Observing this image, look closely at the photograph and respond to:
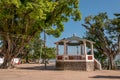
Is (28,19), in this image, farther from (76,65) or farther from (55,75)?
(55,75)

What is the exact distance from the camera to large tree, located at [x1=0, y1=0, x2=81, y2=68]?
1234 inches

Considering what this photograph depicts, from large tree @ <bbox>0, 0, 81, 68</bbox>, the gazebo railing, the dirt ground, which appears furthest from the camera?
the gazebo railing

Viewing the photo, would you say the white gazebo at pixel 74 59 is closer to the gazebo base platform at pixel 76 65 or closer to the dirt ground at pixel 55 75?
the gazebo base platform at pixel 76 65

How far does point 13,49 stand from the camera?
1421 inches

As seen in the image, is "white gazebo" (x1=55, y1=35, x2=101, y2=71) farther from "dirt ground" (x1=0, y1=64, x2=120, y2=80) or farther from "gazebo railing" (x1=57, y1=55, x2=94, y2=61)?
"dirt ground" (x1=0, y1=64, x2=120, y2=80)

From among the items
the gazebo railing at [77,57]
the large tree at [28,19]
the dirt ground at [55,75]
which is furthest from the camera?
the gazebo railing at [77,57]

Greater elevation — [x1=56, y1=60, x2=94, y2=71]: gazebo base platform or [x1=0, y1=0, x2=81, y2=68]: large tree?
[x1=0, y1=0, x2=81, y2=68]: large tree

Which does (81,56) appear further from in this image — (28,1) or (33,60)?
(33,60)

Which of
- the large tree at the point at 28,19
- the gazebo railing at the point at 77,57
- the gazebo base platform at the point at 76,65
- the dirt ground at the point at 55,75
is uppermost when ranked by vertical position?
the large tree at the point at 28,19

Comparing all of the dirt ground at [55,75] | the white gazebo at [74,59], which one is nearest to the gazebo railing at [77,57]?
the white gazebo at [74,59]

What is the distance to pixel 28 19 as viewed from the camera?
33.4 meters

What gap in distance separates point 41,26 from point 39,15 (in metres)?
4.05

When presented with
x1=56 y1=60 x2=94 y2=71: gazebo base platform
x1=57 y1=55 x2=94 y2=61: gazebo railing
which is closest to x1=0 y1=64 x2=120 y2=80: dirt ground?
x1=56 y1=60 x2=94 y2=71: gazebo base platform

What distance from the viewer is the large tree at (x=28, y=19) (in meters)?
31.3
